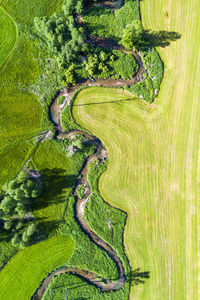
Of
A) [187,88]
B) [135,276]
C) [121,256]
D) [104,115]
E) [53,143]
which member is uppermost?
[187,88]

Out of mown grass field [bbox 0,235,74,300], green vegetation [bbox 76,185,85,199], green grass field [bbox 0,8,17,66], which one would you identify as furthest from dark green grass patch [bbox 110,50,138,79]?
mown grass field [bbox 0,235,74,300]

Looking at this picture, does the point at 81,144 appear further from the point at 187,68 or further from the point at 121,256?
the point at 187,68

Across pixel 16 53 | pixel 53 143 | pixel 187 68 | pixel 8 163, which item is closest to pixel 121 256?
pixel 53 143

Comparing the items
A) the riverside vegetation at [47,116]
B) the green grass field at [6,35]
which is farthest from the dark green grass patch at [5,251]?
the green grass field at [6,35]

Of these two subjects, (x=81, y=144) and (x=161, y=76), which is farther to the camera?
(x=161, y=76)

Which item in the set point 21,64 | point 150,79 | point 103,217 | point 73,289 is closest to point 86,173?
point 103,217

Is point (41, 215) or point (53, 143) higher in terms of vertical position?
point (53, 143)
